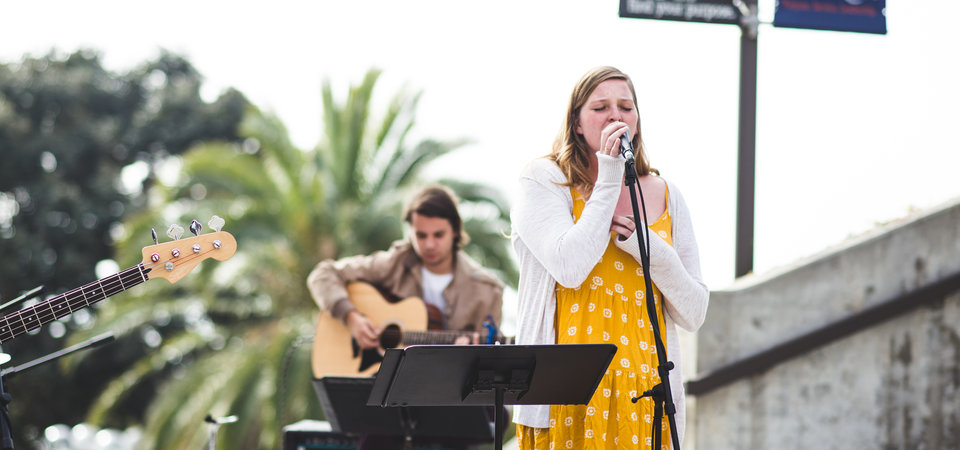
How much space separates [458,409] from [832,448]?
2201 mm

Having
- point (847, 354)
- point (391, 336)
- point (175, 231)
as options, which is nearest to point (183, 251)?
point (175, 231)

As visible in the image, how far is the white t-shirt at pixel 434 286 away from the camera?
5.50 metres

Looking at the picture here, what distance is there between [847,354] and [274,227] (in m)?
8.64

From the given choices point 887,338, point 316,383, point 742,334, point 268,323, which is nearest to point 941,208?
point 887,338

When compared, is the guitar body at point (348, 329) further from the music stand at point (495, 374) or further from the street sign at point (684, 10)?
the music stand at point (495, 374)

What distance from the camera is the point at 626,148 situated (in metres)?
2.93

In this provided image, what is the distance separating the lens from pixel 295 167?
1237 cm

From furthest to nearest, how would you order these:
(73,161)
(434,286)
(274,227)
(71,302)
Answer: (73,161)
(274,227)
(434,286)
(71,302)

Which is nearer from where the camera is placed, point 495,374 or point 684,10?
point 495,374

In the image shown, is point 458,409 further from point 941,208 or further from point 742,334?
point 941,208

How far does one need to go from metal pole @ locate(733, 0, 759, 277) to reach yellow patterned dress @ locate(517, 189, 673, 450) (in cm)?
290

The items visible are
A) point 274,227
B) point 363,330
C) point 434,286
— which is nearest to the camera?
point 363,330

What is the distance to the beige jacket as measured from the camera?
5.33 m

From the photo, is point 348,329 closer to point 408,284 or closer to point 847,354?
point 408,284
